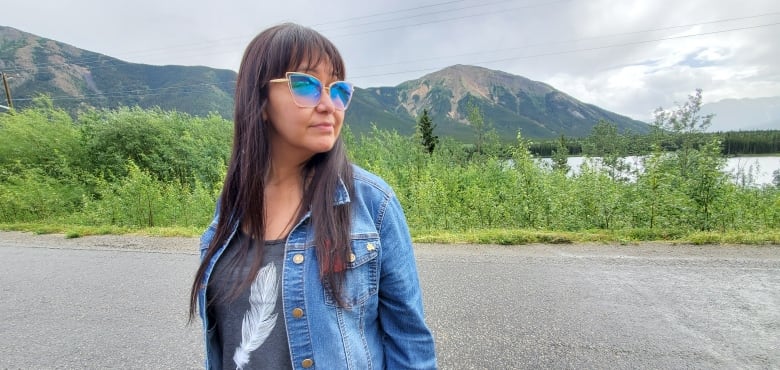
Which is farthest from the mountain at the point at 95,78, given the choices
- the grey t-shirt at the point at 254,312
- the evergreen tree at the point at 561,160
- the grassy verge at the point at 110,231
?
the grey t-shirt at the point at 254,312

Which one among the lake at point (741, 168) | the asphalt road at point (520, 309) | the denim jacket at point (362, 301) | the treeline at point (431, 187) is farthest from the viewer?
the lake at point (741, 168)

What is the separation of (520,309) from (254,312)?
105 inches

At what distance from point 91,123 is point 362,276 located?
19922mm

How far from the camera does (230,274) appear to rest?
3.34ft

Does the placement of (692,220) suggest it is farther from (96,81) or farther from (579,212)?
(96,81)

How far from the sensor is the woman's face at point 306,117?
3.21 ft

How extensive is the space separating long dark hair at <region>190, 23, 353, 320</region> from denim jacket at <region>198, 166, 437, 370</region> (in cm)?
3

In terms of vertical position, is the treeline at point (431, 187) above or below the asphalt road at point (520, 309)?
above

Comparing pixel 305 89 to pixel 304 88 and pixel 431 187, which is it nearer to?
pixel 304 88

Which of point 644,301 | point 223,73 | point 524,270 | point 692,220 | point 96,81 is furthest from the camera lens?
point 223,73

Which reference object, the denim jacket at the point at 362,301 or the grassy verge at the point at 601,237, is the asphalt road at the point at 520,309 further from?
the denim jacket at the point at 362,301

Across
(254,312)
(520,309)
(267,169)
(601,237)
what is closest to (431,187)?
(601,237)

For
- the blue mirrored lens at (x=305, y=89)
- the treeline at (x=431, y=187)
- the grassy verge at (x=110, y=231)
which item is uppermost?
the blue mirrored lens at (x=305, y=89)

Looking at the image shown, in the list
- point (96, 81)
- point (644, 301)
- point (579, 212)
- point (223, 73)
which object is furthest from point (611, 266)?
point (223, 73)
